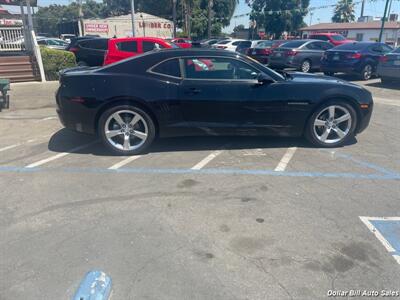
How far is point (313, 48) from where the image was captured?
48.6 feet

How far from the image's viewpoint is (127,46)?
1145 cm

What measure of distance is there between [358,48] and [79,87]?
11.4 m

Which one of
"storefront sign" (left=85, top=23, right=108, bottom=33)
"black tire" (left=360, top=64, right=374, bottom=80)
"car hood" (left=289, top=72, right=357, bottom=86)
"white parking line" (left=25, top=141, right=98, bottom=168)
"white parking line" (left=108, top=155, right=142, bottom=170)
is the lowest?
"white parking line" (left=25, top=141, right=98, bottom=168)

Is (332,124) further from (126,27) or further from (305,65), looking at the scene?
(126,27)

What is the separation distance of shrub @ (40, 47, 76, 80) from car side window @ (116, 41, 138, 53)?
2.54 meters

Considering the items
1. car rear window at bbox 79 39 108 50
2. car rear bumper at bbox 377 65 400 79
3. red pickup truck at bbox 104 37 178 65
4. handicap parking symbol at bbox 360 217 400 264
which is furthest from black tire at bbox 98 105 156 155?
car rear window at bbox 79 39 108 50

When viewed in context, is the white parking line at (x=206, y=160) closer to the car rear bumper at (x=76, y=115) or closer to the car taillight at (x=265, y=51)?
the car rear bumper at (x=76, y=115)

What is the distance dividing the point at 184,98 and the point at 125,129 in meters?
0.95

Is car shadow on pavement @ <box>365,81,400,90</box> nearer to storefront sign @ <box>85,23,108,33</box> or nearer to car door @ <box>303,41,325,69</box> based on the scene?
car door @ <box>303,41,325,69</box>

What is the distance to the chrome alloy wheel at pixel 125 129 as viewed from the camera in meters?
4.87

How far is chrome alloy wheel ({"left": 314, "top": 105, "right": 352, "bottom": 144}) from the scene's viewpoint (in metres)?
5.17

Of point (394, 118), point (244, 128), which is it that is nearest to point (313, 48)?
point (394, 118)

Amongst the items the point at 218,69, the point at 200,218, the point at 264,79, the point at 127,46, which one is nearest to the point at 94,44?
the point at 127,46

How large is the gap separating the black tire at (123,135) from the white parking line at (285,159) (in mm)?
1793
